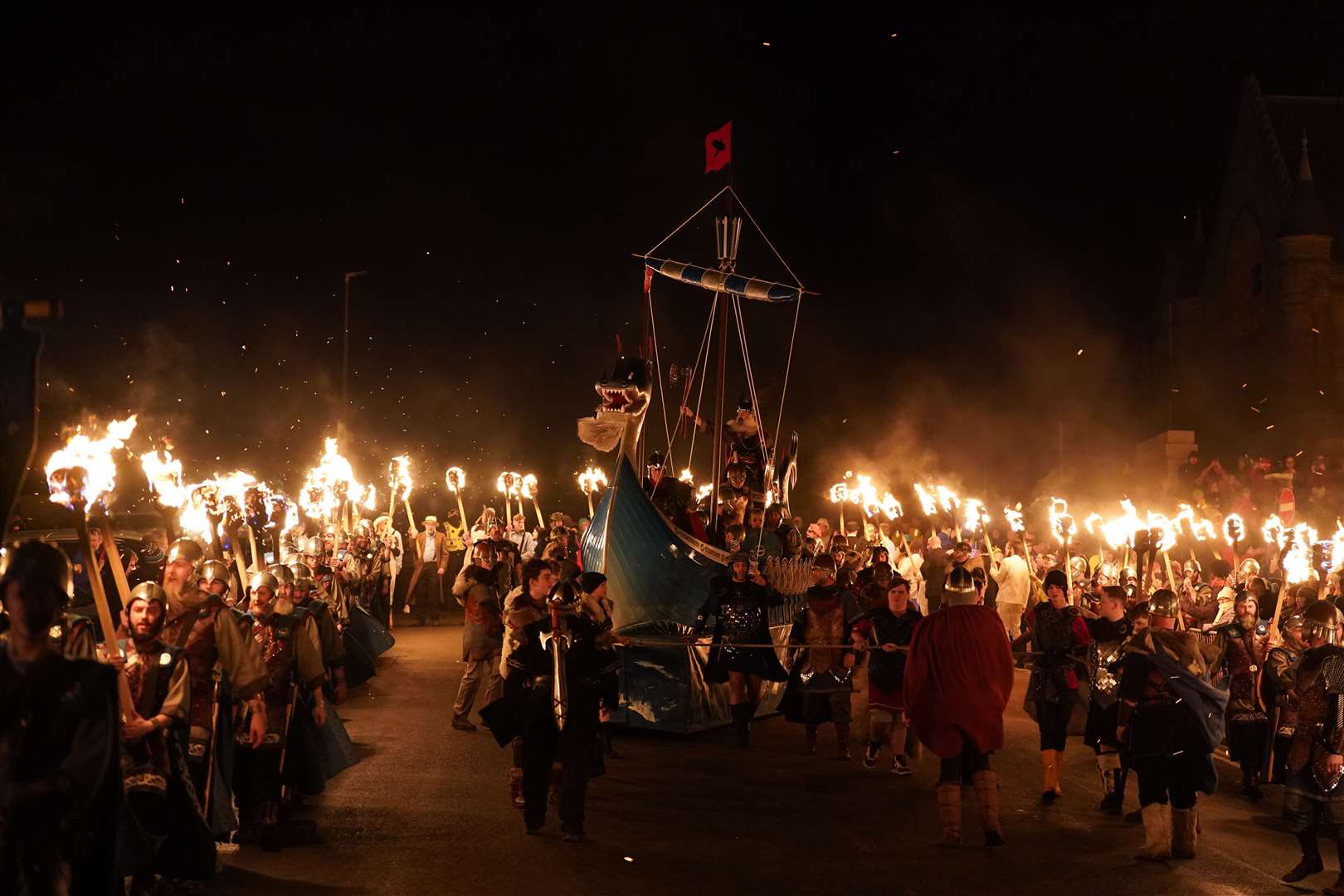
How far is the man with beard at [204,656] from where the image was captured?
7.60 m

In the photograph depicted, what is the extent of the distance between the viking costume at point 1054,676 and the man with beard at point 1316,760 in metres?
2.37

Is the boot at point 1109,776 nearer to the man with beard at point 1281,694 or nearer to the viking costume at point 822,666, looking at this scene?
the man with beard at point 1281,694

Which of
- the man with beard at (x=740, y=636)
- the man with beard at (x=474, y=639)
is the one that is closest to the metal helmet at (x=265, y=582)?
→ the man with beard at (x=474, y=639)

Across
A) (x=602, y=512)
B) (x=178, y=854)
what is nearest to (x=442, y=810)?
(x=178, y=854)

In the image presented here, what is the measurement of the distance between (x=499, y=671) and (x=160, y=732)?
279 centimetres

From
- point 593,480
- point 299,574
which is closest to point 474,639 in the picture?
point 299,574

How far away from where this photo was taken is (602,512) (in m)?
15.9

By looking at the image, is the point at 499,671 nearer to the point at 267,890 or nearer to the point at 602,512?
the point at 267,890

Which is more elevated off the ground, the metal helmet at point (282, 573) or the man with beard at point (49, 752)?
the metal helmet at point (282, 573)

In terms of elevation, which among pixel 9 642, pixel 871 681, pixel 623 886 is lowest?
pixel 623 886

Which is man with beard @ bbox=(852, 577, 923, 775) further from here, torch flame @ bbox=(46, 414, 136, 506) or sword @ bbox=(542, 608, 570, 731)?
torch flame @ bbox=(46, 414, 136, 506)

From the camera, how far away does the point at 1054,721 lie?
10.6 metres

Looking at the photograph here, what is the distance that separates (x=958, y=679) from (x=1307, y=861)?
2.34 m

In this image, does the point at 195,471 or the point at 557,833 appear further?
the point at 195,471
